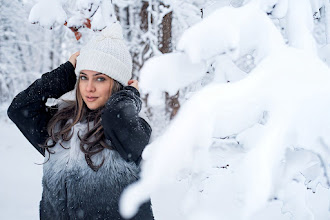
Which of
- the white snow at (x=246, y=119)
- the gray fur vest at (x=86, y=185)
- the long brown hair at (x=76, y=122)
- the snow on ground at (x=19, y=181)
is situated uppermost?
the white snow at (x=246, y=119)

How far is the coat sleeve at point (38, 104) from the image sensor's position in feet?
7.12

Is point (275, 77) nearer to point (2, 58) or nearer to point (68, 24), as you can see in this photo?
point (68, 24)

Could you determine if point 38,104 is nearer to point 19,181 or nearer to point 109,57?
point 109,57

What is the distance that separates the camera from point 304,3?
134cm

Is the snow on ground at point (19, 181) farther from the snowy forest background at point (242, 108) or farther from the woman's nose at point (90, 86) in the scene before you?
the snowy forest background at point (242, 108)

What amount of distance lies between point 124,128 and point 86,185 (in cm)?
42

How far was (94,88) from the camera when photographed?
206 cm

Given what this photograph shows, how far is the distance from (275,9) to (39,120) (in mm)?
1615

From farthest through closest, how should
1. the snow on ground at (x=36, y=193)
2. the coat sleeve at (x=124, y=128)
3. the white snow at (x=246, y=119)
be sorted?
1. the snow on ground at (x=36, y=193)
2. the coat sleeve at (x=124, y=128)
3. the white snow at (x=246, y=119)

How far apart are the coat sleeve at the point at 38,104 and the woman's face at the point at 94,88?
0.25 meters

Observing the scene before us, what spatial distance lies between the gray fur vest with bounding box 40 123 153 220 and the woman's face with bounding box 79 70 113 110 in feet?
0.66

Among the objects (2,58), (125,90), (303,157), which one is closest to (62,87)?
(125,90)

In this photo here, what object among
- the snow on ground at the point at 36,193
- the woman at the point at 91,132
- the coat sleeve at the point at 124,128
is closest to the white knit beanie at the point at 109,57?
the woman at the point at 91,132

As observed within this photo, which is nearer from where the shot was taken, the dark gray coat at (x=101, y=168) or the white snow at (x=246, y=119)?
the white snow at (x=246, y=119)
